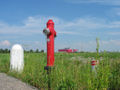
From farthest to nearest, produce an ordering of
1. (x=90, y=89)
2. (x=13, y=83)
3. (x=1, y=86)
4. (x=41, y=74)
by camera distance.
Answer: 1. (x=41, y=74)
2. (x=13, y=83)
3. (x=1, y=86)
4. (x=90, y=89)

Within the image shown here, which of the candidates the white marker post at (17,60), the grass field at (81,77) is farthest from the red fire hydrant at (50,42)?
the white marker post at (17,60)

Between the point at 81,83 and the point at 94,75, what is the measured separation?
115 centimetres

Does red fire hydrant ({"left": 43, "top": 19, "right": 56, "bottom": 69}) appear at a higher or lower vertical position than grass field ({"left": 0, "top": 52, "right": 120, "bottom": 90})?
higher

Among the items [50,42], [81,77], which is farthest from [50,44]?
[81,77]

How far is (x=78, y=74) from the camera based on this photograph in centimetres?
476

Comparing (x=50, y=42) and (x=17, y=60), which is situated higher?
(x=50, y=42)

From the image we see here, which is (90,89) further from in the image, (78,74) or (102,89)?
(78,74)

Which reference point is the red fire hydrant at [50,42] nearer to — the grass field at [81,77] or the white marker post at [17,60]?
the grass field at [81,77]

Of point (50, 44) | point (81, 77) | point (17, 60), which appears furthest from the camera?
point (17, 60)

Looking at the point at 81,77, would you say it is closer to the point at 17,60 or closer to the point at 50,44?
the point at 50,44

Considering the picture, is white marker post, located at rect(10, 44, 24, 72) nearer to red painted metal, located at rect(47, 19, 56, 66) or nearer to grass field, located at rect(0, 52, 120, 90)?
grass field, located at rect(0, 52, 120, 90)

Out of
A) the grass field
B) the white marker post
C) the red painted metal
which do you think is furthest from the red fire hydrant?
the white marker post

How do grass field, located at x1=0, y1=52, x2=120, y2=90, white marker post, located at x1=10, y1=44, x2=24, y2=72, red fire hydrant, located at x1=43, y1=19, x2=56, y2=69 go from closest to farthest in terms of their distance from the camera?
grass field, located at x1=0, y1=52, x2=120, y2=90
red fire hydrant, located at x1=43, y1=19, x2=56, y2=69
white marker post, located at x1=10, y1=44, x2=24, y2=72

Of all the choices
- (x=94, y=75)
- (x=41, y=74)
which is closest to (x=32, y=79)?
(x=41, y=74)
